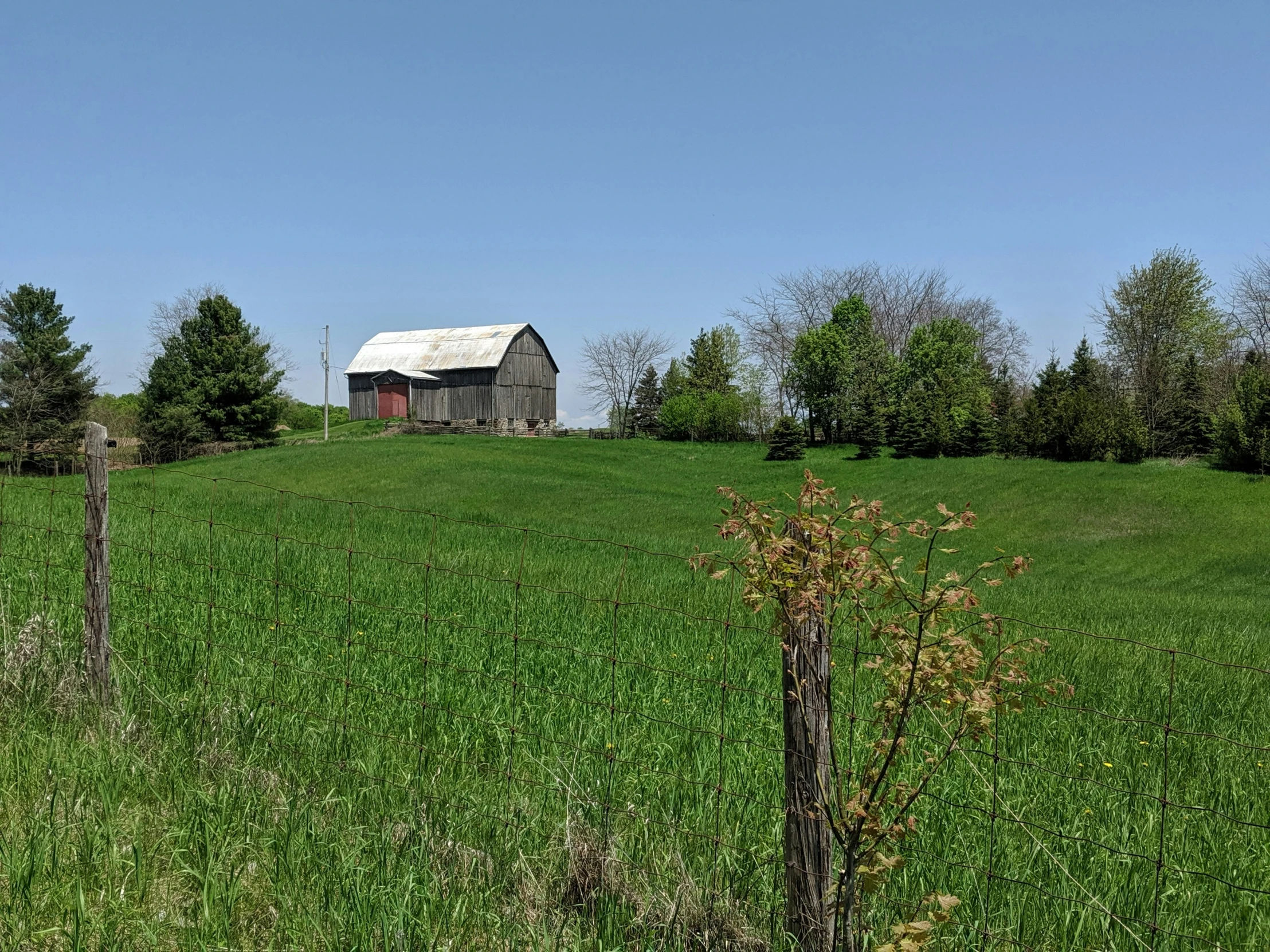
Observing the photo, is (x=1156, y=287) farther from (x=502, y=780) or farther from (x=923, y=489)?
(x=502, y=780)

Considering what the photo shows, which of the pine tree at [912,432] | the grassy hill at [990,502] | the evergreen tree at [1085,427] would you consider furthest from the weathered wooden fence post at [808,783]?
the pine tree at [912,432]

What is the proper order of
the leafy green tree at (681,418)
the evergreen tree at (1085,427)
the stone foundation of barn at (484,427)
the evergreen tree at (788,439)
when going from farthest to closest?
1. the leafy green tree at (681,418)
2. the stone foundation of barn at (484,427)
3. the evergreen tree at (788,439)
4. the evergreen tree at (1085,427)

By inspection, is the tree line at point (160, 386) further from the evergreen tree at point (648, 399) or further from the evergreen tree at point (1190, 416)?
the evergreen tree at point (1190, 416)

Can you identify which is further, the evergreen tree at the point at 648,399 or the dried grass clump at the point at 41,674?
the evergreen tree at the point at 648,399

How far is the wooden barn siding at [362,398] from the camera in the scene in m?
60.9

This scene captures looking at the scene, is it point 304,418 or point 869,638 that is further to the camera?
point 304,418

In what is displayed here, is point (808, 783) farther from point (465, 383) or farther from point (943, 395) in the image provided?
point (465, 383)

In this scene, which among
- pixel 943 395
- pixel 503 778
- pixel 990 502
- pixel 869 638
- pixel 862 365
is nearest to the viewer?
pixel 869 638

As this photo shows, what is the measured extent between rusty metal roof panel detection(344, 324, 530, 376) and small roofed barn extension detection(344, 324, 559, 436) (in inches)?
2.5

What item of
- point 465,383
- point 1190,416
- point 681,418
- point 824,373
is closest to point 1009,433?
point 1190,416

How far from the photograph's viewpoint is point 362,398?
61.7 m

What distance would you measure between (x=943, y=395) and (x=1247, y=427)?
18.6 meters

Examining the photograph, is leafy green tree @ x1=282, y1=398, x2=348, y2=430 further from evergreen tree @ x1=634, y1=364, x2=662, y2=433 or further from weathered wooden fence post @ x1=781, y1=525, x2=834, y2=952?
weathered wooden fence post @ x1=781, y1=525, x2=834, y2=952

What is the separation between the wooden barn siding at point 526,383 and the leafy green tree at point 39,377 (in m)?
23.0
